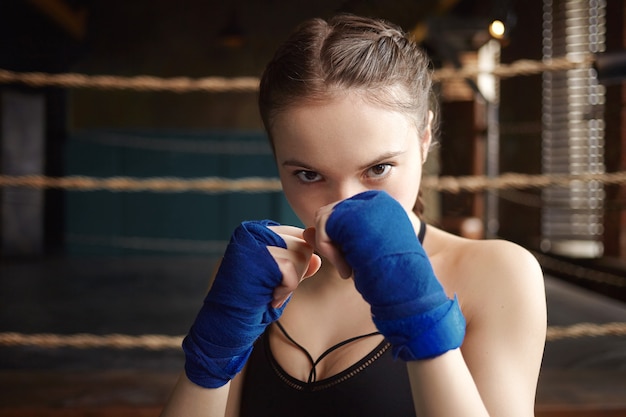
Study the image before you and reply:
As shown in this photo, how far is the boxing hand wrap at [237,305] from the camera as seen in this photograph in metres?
0.56

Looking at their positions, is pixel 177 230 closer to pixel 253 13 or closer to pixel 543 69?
pixel 253 13

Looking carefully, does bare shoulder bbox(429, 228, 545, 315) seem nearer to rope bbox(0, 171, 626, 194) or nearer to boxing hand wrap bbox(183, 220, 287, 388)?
boxing hand wrap bbox(183, 220, 287, 388)

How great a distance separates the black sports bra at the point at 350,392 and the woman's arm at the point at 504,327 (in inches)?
3.1

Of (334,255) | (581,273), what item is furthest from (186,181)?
(581,273)

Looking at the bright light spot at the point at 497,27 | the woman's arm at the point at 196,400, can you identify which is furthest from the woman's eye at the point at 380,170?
the bright light spot at the point at 497,27

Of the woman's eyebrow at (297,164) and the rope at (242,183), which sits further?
the rope at (242,183)

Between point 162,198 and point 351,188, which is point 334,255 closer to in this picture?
point 351,188

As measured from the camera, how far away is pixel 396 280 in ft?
1.63

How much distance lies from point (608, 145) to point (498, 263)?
2.95 meters

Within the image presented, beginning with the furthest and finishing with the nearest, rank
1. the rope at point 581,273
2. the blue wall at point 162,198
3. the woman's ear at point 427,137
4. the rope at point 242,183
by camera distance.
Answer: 1. the blue wall at point 162,198
2. the rope at point 581,273
3. the rope at point 242,183
4. the woman's ear at point 427,137

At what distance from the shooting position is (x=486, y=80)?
721 centimetres

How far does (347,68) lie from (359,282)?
9.0 inches

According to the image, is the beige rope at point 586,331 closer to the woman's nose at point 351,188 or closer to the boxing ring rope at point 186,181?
the boxing ring rope at point 186,181

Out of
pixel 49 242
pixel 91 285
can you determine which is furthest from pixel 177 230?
pixel 91 285
